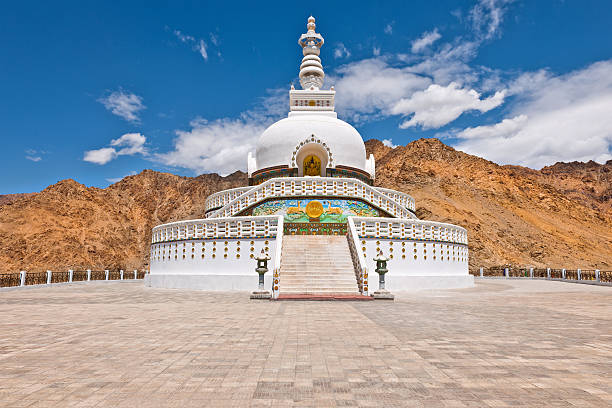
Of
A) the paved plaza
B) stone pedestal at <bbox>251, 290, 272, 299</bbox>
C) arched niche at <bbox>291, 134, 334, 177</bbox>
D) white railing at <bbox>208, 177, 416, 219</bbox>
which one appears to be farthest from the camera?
arched niche at <bbox>291, 134, 334, 177</bbox>

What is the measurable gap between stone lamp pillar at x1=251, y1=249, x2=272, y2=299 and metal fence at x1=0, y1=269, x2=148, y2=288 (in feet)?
44.3

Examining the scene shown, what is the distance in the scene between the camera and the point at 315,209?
→ 22672 mm

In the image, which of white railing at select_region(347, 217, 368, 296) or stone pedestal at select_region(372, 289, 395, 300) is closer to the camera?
stone pedestal at select_region(372, 289, 395, 300)

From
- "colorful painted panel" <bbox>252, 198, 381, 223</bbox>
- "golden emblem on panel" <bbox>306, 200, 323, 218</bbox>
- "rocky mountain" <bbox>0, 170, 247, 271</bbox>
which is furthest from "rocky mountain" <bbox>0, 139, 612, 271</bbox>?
"golden emblem on panel" <bbox>306, 200, 323, 218</bbox>

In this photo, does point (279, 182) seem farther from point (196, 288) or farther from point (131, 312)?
point (131, 312)

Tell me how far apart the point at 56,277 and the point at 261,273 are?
59.0ft

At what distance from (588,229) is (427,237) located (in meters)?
77.6

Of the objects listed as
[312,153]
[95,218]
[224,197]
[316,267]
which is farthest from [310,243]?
[95,218]

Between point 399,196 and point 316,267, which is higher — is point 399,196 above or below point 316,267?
above

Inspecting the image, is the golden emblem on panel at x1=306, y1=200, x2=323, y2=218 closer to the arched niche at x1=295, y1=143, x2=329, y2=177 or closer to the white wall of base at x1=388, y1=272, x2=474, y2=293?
the white wall of base at x1=388, y1=272, x2=474, y2=293

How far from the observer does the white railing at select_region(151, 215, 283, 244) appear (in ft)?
64.8

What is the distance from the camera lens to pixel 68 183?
3130 inches

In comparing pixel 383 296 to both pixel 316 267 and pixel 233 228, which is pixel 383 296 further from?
pixel 233 228

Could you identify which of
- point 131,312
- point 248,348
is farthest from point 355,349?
point 131,312
